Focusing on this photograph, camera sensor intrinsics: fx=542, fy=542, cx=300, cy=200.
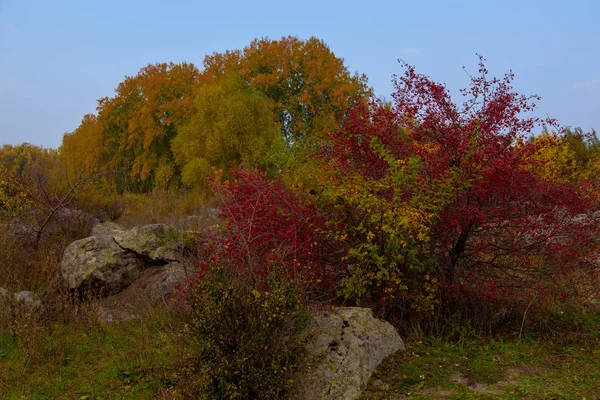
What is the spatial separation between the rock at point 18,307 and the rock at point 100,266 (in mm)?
1599

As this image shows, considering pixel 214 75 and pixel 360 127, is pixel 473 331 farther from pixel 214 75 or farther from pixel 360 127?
pixel 214 75

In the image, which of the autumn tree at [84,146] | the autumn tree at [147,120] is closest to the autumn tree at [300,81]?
the autumn tree at [147,120]

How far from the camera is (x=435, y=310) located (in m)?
7.51

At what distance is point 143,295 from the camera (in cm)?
906

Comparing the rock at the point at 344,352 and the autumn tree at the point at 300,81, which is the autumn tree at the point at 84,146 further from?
the rock at the point at 344,352

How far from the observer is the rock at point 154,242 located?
10.4 m

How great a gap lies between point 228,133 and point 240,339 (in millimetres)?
18370

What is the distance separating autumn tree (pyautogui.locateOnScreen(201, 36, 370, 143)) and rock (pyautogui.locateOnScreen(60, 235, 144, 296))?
18.7 meters

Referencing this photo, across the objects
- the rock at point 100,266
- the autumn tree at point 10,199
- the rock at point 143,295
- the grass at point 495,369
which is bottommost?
the grass at point 495,369

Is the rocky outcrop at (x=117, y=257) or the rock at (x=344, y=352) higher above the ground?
the rocky outcrop at (x=117, y=257)

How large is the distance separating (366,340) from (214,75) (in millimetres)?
28962

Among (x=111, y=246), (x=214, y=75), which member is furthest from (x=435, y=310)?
(x=214, y=75)

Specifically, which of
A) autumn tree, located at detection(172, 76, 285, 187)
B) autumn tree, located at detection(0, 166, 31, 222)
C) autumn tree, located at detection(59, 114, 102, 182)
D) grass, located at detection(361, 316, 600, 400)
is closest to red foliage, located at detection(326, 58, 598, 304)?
grass, located at detection(361, 316, 600, 400)

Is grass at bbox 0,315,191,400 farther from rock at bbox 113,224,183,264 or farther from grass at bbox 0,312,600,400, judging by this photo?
rock at bbox 113,224,183,264
